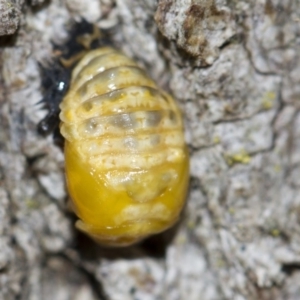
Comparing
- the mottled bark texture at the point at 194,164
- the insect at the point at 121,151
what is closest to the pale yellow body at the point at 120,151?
the insect at the point at 121,151

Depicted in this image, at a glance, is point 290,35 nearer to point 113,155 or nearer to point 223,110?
point 223,110

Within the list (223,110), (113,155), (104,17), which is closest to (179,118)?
(223,110)

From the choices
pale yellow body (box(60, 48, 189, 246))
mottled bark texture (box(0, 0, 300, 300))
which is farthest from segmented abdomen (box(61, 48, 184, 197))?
mottled bark texture (box(0, 0, 300, 300))

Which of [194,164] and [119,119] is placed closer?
[119,119]

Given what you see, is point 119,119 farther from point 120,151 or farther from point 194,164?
point 194,164

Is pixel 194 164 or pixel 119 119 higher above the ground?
pixel 119 119

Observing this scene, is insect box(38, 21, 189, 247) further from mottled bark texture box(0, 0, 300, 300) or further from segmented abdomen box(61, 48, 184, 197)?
mottled bark texture box(0, 0, 300, 300)

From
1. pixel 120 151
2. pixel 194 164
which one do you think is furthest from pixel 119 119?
pixel 194 164
